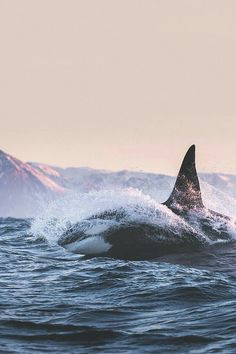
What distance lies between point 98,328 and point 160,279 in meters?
4.29

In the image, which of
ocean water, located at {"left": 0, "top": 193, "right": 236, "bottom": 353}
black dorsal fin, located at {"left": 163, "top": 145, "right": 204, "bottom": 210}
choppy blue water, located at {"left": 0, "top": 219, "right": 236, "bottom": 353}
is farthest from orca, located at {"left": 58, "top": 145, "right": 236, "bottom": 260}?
choppy blue water, located at {"left": 0, "top": 219, "right": 236, "bottom": 353}

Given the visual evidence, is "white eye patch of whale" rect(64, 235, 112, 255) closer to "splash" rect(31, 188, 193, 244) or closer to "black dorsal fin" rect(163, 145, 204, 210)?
"splash" rect(31, 188, 193, 244)

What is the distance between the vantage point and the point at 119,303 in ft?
36.6

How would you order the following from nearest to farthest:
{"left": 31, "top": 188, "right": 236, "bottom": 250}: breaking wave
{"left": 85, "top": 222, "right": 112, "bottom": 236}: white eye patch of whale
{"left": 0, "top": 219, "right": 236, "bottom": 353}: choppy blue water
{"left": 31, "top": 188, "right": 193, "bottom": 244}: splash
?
{"left": 0, "top": 219, "right": 236, "bottom": 353}: choppy blue water → {"left": 85, "top": 222, "right": 112, "bottom": 236}: white eye patch of whale → {"left": 31, "top": 188, "right": 236, "bottom": 250}: breaking wave → {"left": 31, "top": 188, "right": 193, "bottom": 244}: splash

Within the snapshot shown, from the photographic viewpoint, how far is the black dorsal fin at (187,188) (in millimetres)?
20375

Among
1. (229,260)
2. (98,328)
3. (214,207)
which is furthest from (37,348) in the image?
(214,207)

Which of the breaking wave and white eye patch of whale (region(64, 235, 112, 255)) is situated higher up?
the breaking wave

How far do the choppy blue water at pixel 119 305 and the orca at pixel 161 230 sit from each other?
0.72 m

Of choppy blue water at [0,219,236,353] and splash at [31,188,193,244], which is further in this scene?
splash at [31,188,193,244]

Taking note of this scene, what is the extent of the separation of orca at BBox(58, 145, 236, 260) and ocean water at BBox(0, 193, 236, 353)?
585mm

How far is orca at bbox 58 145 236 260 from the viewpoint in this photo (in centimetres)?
1705

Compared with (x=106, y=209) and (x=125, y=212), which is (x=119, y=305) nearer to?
(x=125, y=212)

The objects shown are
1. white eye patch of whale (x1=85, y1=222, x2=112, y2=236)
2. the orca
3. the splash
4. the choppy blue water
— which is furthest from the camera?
the splash

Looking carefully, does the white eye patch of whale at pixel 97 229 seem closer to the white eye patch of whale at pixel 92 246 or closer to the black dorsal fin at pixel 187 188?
the white eye patch of whale at pixel 92 246
